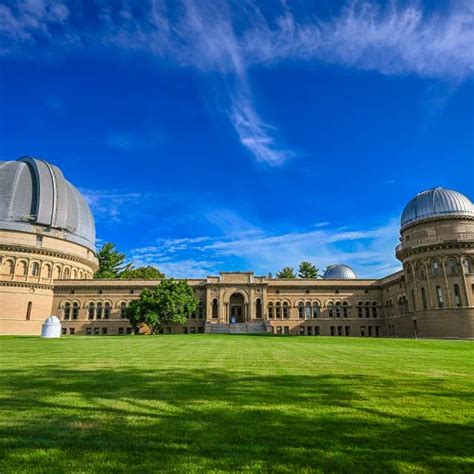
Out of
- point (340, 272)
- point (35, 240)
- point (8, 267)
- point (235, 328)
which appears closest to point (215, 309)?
point (235, 328)

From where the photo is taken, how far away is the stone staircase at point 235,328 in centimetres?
4947

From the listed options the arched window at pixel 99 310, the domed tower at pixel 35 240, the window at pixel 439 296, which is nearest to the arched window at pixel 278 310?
the window at pixel 439 296

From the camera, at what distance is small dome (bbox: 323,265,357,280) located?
65.6m

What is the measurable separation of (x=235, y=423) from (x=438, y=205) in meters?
47.6

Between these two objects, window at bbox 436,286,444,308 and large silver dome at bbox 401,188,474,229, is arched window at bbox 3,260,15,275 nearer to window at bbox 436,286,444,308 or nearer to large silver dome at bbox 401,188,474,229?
large silver dome at bbox 401,188,474,229

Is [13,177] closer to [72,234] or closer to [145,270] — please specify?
[72,234]

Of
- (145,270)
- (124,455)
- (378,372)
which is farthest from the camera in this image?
(145,270)

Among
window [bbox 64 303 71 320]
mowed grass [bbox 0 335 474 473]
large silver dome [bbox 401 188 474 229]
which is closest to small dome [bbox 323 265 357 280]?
large silver dome [bbox 401 188 474 229]

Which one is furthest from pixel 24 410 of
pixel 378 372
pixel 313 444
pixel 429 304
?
pixel 429 304

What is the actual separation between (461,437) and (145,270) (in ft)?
239

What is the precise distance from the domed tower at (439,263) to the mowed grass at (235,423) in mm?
37145

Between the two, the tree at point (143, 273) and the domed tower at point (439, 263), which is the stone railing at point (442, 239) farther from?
the tree at point (143, 273)

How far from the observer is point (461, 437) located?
462 centimetres

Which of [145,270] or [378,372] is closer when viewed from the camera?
[378,372]
